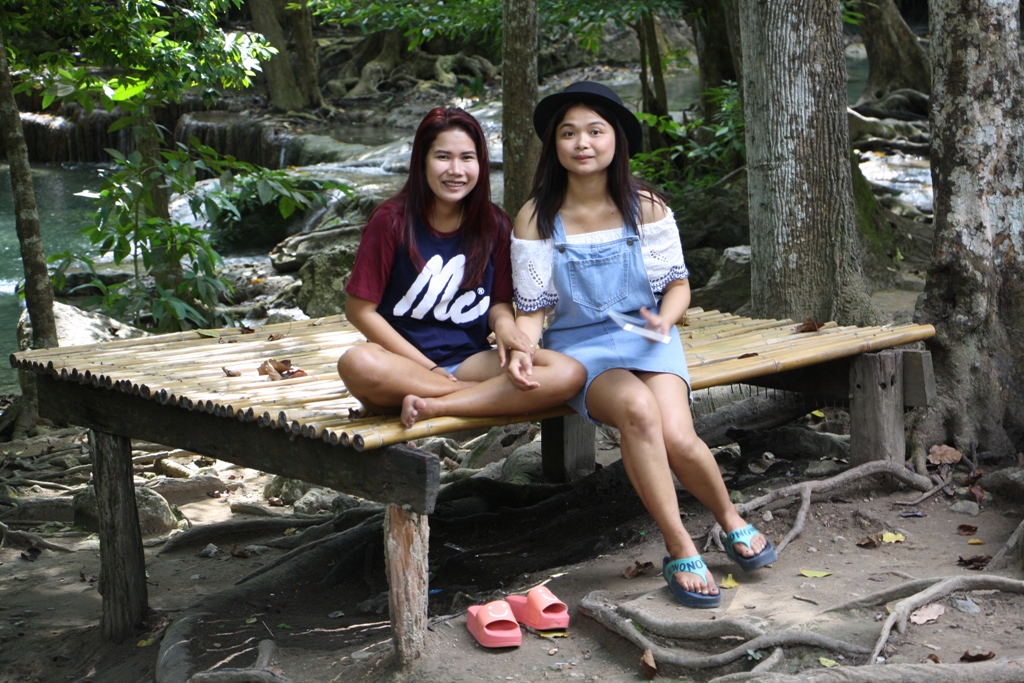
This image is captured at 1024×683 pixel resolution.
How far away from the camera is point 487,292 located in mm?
→ 3904

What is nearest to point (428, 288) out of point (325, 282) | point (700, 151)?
point (325, 282)

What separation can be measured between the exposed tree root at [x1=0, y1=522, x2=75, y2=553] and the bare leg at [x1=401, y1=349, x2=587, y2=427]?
3.15 metres

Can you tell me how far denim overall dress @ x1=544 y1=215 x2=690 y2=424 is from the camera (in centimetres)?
380

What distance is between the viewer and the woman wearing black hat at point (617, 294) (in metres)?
3.57

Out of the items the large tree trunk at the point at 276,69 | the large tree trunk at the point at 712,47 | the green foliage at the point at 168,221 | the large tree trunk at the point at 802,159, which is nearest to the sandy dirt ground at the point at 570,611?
the large tree trunk at the point at 802,159

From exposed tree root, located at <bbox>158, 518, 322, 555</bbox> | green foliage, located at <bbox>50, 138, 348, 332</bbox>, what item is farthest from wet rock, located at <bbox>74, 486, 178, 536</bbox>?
green foliage, located at <bbox>50, 138, 348, 332</bbox>

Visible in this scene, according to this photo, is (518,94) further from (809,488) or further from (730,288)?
(809,488)

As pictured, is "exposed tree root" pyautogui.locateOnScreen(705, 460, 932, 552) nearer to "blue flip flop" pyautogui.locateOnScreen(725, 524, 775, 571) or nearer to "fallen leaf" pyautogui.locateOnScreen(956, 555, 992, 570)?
"blue flip flop" pyautogui.locateOnScreen(725, 524, 775, 571)

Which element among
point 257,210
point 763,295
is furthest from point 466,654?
point 257,210

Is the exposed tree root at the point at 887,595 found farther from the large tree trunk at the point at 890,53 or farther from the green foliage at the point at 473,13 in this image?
the large tree trunk at the point at 890,53

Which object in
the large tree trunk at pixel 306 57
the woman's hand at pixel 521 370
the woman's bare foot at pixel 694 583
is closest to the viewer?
the woman's bare foot at pixel 694 583

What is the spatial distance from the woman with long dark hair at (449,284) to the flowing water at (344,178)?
6.27 meters

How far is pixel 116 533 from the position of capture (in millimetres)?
4711

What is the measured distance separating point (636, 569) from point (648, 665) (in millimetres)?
760
